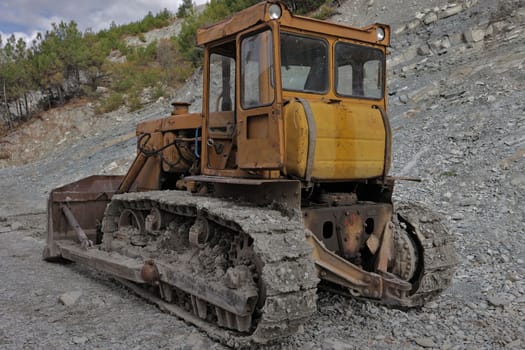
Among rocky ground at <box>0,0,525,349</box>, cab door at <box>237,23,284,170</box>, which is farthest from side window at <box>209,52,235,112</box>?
rocky ground at <box>0,0,525,349</box>

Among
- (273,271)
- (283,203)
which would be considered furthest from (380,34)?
(273,271)

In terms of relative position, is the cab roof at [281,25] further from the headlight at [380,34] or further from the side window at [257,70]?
the side window at [257,70]

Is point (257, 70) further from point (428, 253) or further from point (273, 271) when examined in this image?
point (428, 253)

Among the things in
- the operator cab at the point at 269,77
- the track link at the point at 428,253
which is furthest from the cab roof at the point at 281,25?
the track link at the point at 428,253

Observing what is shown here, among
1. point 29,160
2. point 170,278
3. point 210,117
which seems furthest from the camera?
point 29,160

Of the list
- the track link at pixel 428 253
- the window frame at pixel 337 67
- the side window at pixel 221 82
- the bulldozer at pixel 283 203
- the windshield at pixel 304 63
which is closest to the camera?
the bulldozer at pixel 283 203

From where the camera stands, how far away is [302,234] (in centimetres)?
443

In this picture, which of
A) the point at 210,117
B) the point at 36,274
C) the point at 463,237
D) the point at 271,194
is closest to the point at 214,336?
the point at 271,194

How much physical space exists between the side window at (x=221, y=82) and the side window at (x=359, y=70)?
3.51 ft

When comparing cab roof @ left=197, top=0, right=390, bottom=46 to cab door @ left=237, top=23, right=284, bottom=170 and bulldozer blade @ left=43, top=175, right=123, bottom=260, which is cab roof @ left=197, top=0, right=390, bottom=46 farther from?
bulldozer blade @ left=43, top=175, right=123, bottom=260

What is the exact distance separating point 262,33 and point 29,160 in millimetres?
22416

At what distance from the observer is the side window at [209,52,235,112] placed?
564 centimetres

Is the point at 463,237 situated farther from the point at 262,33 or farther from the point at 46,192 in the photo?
the point at 46,192

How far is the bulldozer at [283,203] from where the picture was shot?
445 cm
